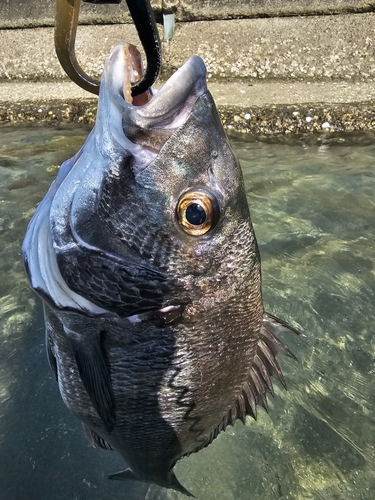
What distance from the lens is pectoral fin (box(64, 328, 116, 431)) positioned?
1450mm

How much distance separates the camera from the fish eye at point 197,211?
51.3 inches

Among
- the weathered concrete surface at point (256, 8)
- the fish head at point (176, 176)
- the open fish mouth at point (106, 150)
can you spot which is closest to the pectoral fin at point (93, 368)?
the open fish mouth at point (106, 150)

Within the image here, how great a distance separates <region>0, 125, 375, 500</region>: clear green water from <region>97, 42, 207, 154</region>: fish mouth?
5.78ft

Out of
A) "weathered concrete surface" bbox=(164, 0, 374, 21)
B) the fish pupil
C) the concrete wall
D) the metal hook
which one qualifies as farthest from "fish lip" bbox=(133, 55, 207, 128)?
"weathered concrete surface" bbox=(164, 0, 374, 21)

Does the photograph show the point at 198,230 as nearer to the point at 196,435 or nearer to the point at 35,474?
the point at 196,435

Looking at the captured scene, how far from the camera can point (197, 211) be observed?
4.32ft

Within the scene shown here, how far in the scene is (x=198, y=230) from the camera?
1347 millimetres

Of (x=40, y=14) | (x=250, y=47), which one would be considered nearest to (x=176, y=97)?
(x=250, y=47)

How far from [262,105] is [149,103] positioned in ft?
14.7

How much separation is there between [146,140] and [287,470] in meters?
1.83

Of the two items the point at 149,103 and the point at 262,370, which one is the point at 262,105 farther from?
the point at 149,103

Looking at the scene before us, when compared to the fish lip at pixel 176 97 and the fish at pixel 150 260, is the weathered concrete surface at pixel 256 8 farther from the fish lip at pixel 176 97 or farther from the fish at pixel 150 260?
the fish lip at pixel 176 97

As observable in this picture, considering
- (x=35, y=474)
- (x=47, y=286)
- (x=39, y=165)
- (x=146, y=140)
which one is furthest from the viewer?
(x=39, y=165)

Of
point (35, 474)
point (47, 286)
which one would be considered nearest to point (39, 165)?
point (35, 474)
